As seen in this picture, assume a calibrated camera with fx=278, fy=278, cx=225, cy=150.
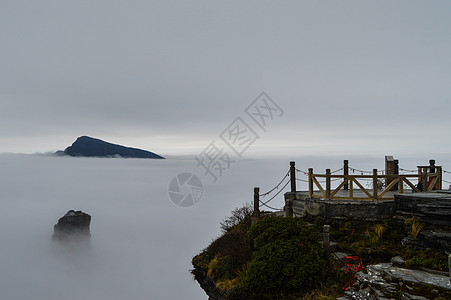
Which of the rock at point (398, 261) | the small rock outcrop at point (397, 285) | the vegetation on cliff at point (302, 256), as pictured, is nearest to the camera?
the small rock outcrop at point (397, 285)

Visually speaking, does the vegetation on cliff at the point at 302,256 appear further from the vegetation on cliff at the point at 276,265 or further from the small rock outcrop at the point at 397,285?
the small rock outcrop at the point at 397,285

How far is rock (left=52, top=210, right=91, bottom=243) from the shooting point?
70.8 m

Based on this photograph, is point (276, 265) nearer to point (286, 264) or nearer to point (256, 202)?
point (286, 264)

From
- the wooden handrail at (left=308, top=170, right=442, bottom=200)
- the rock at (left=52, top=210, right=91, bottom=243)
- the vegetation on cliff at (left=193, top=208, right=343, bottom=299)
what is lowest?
the rock at (left=52, top=210, right=91, bottom=243)

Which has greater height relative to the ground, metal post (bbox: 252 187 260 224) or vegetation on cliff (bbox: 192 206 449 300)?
metal post (bbox: 252 187 260 224)

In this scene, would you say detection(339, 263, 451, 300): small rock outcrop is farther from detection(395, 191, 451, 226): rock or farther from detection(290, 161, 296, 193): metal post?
detection(290, 161, 296, 193): metal post

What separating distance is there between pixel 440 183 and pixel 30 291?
128921 mm

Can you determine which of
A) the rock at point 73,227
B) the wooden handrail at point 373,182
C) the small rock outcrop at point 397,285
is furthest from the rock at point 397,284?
the rock at point 73,227

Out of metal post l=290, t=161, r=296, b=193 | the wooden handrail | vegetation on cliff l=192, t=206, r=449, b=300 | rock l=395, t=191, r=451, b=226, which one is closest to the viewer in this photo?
vegetation on cliff l=192, t=206, r=449, b=300

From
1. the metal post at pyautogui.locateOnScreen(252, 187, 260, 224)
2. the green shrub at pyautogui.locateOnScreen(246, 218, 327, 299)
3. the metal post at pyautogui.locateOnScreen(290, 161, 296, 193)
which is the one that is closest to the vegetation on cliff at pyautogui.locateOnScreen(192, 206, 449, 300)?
the green shrub at pyautogui.locateOnScreen(246, 218, 327, 299)

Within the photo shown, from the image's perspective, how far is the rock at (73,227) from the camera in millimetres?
70812

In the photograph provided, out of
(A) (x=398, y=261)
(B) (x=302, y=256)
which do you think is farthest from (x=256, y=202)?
(A) (x=398, y=261)

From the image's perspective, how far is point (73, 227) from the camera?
7369 centimetres

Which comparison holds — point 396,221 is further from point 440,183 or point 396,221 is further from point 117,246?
point 117,246
